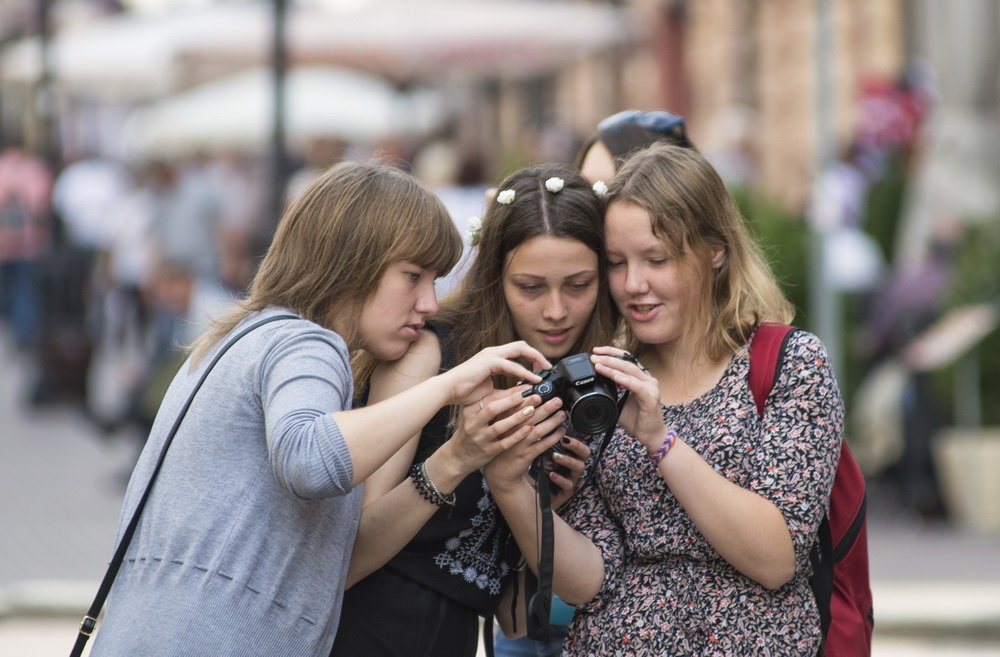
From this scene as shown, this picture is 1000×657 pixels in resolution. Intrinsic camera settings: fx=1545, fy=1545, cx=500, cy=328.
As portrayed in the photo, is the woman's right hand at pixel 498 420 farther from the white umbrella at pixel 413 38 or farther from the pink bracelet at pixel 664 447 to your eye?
the white umbrella at pixel 413 38

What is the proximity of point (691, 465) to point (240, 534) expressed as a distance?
2.51 ft

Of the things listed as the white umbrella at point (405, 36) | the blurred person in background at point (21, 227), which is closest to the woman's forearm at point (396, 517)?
the white umbrella at point (405, 36)

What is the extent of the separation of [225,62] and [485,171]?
6625mm

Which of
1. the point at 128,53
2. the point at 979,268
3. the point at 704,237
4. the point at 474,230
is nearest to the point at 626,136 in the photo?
the point at 474,230

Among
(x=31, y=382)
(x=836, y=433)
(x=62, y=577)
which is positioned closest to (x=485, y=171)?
(x=62, y=577)

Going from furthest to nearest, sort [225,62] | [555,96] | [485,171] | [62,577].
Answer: [555,96] → [225,62] → [485,171] → [62,577]

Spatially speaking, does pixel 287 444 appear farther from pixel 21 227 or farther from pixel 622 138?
pixel 21 227

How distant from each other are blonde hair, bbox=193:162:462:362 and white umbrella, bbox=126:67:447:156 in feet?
41.4

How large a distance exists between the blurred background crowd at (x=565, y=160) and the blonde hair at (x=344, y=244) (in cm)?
45

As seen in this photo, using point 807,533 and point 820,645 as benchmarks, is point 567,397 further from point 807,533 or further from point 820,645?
point 820,645

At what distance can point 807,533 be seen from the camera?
264 centimetres

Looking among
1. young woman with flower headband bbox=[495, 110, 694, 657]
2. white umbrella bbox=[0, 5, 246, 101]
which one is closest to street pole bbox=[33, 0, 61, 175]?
white umbrella bbox=[0, 5, 246, 101]

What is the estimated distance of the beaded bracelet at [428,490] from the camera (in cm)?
268

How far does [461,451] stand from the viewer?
264 cm
